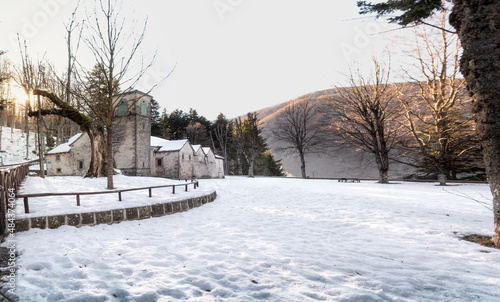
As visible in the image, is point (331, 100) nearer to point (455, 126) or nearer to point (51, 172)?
point (455, 126)

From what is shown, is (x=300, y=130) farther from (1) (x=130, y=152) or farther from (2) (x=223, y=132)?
(1) (x=130, y=152)

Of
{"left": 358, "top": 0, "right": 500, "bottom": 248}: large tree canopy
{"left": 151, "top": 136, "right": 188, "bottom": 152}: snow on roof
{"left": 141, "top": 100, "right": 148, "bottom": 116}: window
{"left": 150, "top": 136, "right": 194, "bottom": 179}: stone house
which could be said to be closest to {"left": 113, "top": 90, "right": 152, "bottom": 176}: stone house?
{"left": 141, "top": 100, "right": 148, "bottom": 116}: window

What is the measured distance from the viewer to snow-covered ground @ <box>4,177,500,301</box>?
257 centimetres

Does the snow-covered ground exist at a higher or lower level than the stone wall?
lower

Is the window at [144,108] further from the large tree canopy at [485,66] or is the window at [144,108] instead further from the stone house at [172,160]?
the large tree canopy at [485,66]

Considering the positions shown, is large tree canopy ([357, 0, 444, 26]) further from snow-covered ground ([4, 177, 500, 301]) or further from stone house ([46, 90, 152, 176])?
stone house ([46, 90, 152, 176])

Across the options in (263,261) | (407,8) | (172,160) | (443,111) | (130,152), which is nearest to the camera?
(263,261)

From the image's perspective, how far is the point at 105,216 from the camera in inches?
224

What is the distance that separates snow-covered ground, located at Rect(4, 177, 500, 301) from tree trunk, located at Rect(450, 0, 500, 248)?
5.00ft

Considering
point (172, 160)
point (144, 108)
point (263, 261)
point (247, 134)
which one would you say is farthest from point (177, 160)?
point (263, 261)

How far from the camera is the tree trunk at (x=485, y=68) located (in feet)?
11.8

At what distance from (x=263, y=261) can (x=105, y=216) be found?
174 inches

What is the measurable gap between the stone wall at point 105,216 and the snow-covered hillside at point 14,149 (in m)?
33.4

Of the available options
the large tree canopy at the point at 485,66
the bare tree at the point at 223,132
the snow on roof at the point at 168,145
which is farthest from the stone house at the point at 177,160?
the large tree canopy at the point at 485,66
